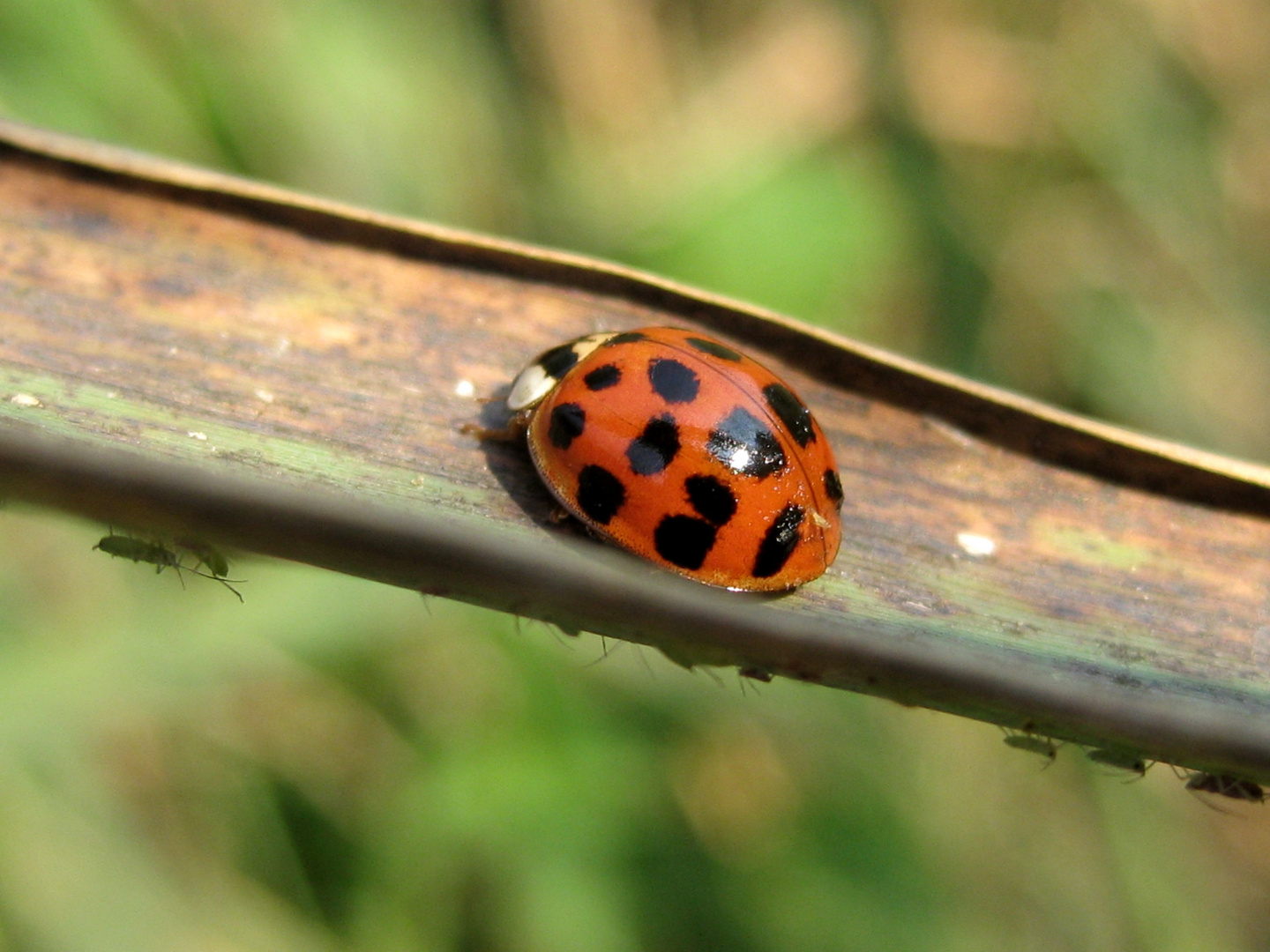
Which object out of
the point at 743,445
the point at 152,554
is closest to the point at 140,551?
the point at 152,554

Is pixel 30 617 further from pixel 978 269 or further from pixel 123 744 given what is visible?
pixel 978 269

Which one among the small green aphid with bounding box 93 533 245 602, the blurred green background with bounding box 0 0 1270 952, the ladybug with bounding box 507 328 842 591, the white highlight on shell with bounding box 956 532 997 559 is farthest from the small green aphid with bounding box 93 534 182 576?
the white highlight on shell with bounding box 956 532 997 559

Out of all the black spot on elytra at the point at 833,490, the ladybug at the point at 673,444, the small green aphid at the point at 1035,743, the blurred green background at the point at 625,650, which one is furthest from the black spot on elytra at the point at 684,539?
the small green aphid at the point at 1035,743

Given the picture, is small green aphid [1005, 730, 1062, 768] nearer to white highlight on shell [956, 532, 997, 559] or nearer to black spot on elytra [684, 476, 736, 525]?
white highlight on shell [956, 532, 997, 559]

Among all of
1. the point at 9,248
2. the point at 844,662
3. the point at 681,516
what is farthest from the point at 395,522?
the point at 9,248

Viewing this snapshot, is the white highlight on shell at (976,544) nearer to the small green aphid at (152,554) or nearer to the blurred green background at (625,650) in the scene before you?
the blurred green background at (625,650)

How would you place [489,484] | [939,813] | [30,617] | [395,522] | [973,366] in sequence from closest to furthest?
[395,522], [489,484], [30,617], [939,813], [973,366]

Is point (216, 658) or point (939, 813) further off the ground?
point (216, 658)

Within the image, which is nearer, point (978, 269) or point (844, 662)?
point (844, 662)
